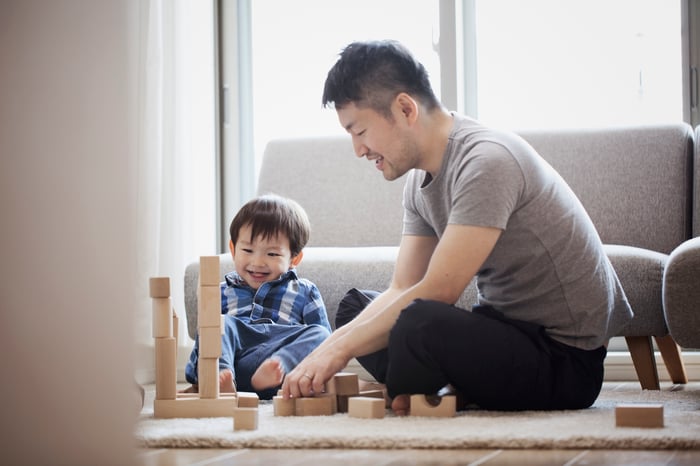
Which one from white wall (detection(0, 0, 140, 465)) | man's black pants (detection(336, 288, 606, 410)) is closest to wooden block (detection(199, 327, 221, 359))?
man's black pants (detection(336, 288, 606, 410))

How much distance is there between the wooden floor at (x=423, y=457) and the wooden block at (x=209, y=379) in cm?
41

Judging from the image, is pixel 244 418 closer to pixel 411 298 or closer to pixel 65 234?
pixel 411 298

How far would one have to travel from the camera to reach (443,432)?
1483mm

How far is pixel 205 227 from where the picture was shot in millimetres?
3730

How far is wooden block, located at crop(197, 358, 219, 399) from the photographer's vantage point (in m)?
1.80

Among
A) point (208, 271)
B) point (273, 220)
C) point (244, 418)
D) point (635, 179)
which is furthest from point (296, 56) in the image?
point (244, 418)

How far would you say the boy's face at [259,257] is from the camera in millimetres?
2387

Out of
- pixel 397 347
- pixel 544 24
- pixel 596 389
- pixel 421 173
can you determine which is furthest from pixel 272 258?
pixel 544 24

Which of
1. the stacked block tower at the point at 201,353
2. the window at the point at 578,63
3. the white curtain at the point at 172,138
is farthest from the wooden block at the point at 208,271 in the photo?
the window at the point at 578,63

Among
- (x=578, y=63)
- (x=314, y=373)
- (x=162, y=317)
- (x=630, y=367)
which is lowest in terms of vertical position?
(x=630, y=367)

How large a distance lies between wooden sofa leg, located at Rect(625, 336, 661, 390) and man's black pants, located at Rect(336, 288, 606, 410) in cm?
68

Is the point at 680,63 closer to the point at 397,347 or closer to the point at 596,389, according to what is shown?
the point at 596,389

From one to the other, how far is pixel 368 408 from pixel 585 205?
153cm

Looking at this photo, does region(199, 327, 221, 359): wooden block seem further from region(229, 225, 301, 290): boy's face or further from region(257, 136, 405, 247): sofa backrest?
region(257, 136, 405, 247): sofa backrest
